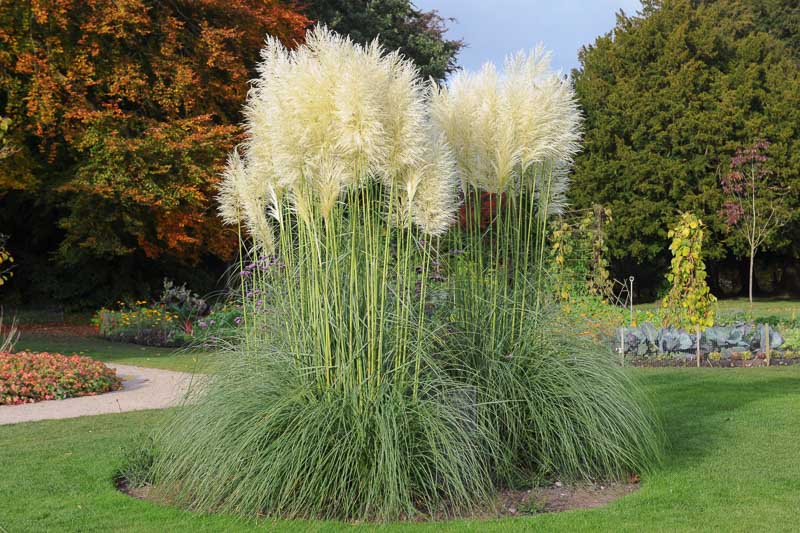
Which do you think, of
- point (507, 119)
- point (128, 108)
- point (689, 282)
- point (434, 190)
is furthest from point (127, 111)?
point (434, 190)

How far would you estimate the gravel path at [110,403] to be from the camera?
335 inches

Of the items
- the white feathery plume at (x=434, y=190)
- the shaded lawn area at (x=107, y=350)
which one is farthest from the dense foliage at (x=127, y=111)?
the white feathery plume at (x=434, y=190)

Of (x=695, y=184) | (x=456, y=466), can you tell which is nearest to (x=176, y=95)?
(x=456, y=466)

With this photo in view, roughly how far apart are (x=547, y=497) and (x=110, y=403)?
5.84 metres

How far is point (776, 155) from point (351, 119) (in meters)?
25.5

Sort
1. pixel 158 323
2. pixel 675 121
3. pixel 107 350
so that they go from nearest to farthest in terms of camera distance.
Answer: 1. pixel 107 350
2. pixel 158 323
3. pixel 675 121

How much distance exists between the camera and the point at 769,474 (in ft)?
18.1

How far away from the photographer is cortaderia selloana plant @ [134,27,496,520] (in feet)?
15.1

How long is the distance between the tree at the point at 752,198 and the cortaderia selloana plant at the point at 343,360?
72.5 ft

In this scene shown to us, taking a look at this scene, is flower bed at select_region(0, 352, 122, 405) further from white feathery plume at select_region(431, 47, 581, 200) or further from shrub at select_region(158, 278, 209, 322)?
shrub at select_region(158, 278, 209, 322)

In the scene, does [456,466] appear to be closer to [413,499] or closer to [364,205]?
[413,499]

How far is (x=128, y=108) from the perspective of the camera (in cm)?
1898

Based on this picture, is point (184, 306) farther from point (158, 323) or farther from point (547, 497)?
point (547, 497)

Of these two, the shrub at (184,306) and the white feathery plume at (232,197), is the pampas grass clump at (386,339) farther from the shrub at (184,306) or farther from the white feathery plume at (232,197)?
the shrub at (184,306)
